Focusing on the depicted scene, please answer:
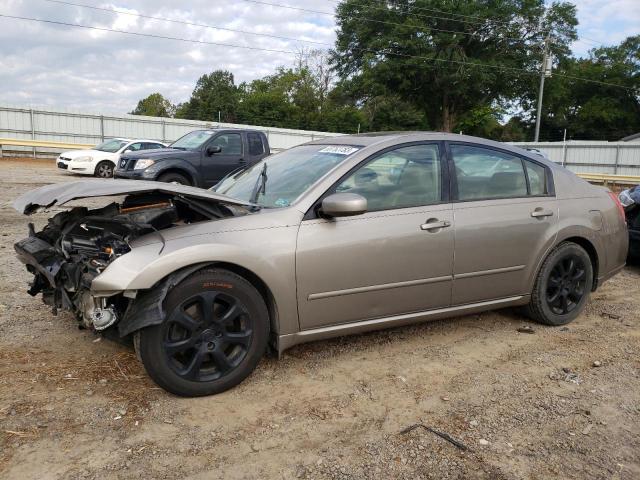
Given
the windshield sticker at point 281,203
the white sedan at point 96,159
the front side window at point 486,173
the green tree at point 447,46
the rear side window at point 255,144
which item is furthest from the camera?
the green tree at point 447,46

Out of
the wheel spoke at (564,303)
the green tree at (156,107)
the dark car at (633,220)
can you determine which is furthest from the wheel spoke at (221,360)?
the green tree at (156,107)

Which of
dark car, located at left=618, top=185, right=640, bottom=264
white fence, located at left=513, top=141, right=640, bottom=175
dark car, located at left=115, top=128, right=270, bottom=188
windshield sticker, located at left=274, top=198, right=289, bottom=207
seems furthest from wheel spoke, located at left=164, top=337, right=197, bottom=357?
white fence, located at left=513, top=141, right=640, bottom=175

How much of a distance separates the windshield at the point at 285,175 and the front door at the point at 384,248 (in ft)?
0.81

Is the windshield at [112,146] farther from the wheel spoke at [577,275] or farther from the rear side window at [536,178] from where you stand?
the wheel spoke at [577,275]

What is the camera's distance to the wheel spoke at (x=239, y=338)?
323cm

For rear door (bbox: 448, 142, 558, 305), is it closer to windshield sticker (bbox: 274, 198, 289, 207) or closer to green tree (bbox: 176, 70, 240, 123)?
windshield sticker (bbox: 274, 198, 289, 207)

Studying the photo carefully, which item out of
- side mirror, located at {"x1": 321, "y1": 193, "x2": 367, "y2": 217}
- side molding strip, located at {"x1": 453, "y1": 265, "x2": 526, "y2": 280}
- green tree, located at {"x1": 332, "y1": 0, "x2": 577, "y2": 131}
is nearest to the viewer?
side mirror, located at {"x1": 321, "y1": 193, "x2": 367, "y2": 217}

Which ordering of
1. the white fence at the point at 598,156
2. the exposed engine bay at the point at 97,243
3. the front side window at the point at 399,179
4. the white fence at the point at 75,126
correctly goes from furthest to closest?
the white fence at the point at 598,156
the white fence at the point at 75,126
the front side window at the point at 399,179
the exposed engine bay at the point at 97,243

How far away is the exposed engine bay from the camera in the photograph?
318 cm

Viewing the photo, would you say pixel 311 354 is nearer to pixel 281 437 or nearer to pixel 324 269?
pixel 324 269

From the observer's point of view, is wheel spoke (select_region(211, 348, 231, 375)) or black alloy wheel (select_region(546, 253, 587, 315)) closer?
wheel spoke (select_region(211, 348, 231, 375))

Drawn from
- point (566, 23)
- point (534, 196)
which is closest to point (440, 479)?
point (534, 196)

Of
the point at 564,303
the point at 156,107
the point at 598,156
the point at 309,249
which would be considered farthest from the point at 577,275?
the point at 156,107

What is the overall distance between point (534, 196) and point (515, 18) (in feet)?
128
